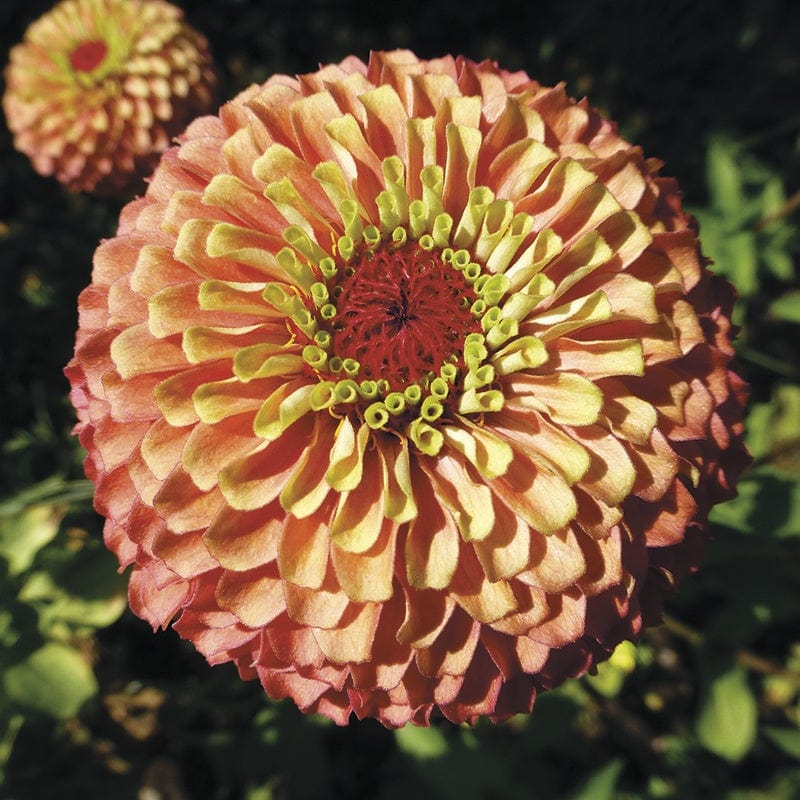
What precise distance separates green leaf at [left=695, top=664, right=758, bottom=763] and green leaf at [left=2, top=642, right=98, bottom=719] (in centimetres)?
174

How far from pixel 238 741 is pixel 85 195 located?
6.95ft

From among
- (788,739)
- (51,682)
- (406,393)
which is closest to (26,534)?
(51,682)

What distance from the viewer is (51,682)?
191 cm

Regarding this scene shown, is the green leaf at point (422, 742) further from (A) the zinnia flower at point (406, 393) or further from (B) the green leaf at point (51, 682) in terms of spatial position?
(B) the green leaf at point (51, 682)

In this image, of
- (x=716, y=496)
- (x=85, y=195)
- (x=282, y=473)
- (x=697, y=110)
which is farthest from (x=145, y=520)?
(x=697, y=110)

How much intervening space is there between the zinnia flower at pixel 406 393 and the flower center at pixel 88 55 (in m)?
1.02

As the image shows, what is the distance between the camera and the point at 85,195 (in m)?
2.97

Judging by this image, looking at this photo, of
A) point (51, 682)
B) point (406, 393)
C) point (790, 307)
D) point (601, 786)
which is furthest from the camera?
point (790, 307)

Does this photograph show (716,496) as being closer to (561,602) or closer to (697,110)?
(561,602)

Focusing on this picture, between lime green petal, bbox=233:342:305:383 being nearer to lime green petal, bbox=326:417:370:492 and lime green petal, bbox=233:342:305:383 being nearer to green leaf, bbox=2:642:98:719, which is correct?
lime green petal, bbox=326:417:370:492

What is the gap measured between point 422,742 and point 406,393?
120 centimetres

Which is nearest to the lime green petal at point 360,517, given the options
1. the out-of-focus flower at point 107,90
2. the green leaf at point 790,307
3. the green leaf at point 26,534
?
the green leaf at point 26,534

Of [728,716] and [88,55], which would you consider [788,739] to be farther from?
[88,55]

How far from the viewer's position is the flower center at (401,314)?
1.42m
